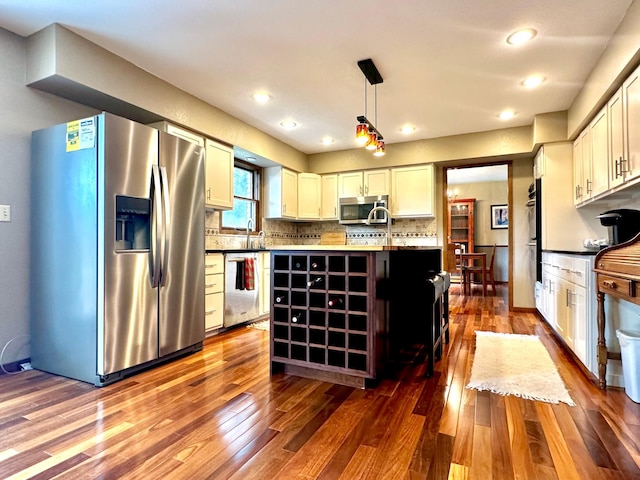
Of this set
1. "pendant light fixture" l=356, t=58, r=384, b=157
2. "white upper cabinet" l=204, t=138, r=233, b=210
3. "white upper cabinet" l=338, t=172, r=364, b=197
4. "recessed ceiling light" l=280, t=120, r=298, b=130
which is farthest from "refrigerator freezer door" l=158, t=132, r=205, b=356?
"white upper cabinet" l=338, t=172, r=364, b=197

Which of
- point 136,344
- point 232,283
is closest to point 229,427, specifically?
point 136,344

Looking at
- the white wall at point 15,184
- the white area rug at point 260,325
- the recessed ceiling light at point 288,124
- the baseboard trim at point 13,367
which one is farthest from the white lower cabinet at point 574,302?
the baseboard trim at point 13,367

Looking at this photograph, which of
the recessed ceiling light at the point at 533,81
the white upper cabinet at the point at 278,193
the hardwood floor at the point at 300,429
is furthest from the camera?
the white upper cabinet at the point at 278,193

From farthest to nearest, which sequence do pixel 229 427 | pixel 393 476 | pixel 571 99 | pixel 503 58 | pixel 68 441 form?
1. pixel 571 99
2. pixel 503 58
3. pixel 229 427
4. pixel 68 441
5. pixel 393 476

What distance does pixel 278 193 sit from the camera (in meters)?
5.10

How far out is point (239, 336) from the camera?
11.7 feet

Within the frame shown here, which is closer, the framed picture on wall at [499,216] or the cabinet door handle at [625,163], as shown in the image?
the cabinet door handle at [625,163]

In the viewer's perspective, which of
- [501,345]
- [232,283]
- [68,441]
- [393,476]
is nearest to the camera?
[393,476]

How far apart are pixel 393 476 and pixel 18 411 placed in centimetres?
201

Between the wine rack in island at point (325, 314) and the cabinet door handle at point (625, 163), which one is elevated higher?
the cabinet door handle at point (625, 163)

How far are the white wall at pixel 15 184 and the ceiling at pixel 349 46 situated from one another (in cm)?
32

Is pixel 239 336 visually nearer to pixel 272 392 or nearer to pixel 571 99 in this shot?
pixel 272 392

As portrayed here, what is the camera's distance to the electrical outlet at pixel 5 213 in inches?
95.3

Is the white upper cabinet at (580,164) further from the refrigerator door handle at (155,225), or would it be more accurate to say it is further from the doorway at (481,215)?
the doorway at (481,215)
